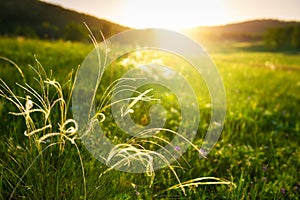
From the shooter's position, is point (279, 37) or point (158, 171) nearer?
point (158, 171)

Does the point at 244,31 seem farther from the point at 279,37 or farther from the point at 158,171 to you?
the point at 158,171

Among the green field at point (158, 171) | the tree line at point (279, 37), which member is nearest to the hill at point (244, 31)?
the tree line at point (279, 37)

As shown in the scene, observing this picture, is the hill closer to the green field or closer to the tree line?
the tree line

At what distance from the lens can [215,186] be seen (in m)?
2.53

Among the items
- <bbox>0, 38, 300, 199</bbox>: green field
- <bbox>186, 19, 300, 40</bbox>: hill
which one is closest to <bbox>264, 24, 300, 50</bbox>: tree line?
<bbox>186, 19, 300, 40</bbox>: hill

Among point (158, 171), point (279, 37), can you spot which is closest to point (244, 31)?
point (279, 37)

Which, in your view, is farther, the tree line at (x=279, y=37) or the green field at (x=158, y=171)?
the tree line at (x=279, y=37)

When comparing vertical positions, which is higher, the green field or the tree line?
the tree line

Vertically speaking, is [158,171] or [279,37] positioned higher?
[279,37]

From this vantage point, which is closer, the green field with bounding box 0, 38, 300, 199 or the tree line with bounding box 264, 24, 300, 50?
the green field with bounding box 0, 38, 300, 199

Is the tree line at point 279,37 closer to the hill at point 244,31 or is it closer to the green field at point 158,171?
the hill at point 244,31

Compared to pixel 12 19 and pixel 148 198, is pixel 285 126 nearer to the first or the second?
pixel 148 198

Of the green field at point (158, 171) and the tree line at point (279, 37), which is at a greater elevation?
the tree line at point (279, 37)

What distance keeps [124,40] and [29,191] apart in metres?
5.00
